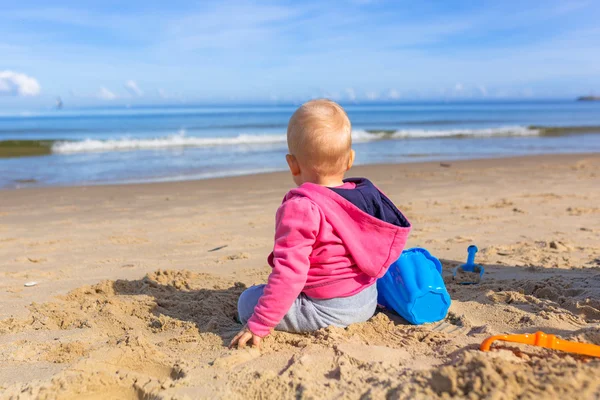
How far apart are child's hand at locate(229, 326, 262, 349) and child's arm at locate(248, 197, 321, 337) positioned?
0.33 feet

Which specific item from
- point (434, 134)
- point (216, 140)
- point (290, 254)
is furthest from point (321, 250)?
point (434, 134)

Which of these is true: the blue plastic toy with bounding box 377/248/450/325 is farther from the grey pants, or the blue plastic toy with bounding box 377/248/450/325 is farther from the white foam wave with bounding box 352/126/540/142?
the white foam wave with bounding box 352/126/540/142

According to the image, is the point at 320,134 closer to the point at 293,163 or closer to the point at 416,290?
the point at 293,163

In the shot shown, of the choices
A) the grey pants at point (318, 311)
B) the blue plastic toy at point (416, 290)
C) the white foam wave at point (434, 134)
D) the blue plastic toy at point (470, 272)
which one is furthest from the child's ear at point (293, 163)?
the white foam wave at point (434, 134)

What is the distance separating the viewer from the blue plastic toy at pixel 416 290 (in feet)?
8.14

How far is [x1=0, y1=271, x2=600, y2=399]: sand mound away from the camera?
169 cm

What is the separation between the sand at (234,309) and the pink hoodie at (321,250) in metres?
0.21

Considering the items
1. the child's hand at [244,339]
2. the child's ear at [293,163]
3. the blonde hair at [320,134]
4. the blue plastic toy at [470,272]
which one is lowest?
the blue plastic toy at [470,272]

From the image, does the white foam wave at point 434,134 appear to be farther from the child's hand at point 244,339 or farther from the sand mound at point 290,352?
the child's hand at point 244,339

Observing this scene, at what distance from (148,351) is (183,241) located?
2.51 metres

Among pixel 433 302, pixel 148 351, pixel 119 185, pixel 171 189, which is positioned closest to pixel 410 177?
pixel 171 189

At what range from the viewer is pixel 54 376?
6.72 feet

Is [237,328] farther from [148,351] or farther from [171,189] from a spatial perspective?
[171,189]

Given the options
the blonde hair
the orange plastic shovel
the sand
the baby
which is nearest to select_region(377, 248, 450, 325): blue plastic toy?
the sand
